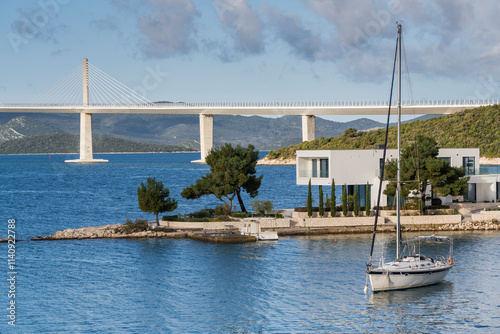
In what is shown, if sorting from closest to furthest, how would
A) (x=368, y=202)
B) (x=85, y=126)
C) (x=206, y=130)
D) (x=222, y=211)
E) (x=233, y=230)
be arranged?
(x=233, y=230) → (x=368, y=202) → (x=222, y=211) → (x=206, y=130) → (x=85, y=126)

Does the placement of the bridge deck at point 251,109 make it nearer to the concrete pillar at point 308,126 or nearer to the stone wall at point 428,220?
the concrete pillar at point 308,126

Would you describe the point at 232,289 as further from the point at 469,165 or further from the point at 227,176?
the point at 469,165

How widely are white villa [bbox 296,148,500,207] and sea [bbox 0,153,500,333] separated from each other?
240 inches

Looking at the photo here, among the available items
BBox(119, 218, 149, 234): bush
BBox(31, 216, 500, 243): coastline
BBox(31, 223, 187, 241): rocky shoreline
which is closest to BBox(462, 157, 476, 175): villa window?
BBox(31, 216, 500, 243): coastline

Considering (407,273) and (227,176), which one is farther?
(227,176)

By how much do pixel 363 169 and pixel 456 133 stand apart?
9020cm

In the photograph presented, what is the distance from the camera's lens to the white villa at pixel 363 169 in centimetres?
4650

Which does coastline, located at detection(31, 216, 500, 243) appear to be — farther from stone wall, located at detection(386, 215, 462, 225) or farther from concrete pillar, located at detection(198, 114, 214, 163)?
concrete pillar, located at detection(198, 114, 214, 163)

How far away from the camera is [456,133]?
132m

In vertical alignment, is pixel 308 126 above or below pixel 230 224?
above

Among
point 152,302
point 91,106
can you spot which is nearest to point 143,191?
point 152,302

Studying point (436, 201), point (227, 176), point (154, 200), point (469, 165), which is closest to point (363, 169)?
point (436, 201)

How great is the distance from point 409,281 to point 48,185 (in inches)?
3005

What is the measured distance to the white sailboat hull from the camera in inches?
1090
